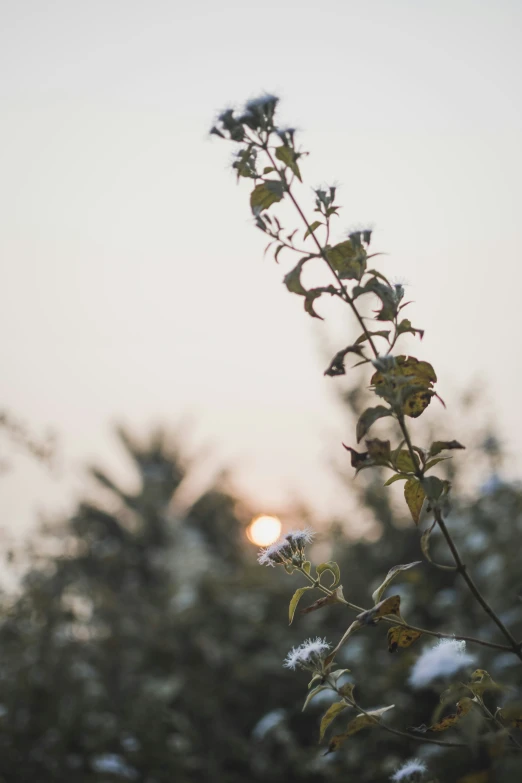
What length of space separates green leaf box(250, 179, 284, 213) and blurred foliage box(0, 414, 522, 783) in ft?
5.88

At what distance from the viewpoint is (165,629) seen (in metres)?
4.77

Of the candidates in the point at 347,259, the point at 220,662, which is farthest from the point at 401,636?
the point at 220,662

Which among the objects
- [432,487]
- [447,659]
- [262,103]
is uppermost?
[262,103]

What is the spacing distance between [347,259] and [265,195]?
16 cm

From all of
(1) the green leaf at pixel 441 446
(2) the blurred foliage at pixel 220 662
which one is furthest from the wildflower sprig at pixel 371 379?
(2) the blurred foliage at pixel 220 662

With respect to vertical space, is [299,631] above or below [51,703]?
above

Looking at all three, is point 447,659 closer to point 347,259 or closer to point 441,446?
point 441,446

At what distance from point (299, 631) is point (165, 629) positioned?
96 centimetres

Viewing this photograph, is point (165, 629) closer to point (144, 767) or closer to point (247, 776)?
point (247, 776)

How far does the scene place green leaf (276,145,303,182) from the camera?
1.06 meters

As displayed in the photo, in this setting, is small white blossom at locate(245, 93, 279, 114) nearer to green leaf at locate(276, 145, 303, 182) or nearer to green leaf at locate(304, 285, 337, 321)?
green leaf at locate(276, 145, 303, 182)

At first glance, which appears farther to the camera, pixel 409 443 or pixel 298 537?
pixel 298 537

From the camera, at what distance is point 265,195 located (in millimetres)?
1077

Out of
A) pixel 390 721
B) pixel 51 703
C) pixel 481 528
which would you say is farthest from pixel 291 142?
pixel 481 528
